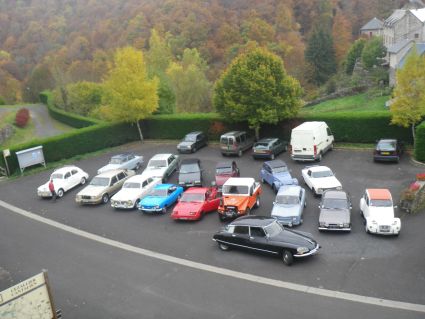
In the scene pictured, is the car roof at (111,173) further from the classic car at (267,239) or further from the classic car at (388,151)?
the classic car at (388,151)

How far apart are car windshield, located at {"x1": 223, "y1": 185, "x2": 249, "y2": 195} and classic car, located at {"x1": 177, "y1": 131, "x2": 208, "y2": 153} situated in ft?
41.0

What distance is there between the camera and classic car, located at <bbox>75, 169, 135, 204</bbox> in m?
26.1

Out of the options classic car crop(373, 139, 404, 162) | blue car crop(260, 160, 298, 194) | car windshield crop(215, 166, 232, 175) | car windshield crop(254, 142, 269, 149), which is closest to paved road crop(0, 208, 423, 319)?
car windshield crop(215, 166, 232, 175)

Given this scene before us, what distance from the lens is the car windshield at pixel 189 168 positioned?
92.7 ft

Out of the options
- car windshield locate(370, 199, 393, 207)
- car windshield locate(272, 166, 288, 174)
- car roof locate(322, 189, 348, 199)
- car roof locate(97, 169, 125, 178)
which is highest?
car roof locate(97, 169, 125, 178)

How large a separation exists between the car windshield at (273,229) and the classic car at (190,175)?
369 inches

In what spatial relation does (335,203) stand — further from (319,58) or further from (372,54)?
(319,58)

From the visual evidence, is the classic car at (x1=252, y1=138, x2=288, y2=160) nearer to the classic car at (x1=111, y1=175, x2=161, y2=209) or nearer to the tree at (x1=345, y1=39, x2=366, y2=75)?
the classic car at (x1=111, y1=175, x2=161, y2=209)

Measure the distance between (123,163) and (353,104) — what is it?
33030 millimetres

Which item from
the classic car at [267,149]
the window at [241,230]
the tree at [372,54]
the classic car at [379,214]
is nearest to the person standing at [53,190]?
the classic car at [267,149]

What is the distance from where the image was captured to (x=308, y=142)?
1186 inches

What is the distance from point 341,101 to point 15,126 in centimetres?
3989

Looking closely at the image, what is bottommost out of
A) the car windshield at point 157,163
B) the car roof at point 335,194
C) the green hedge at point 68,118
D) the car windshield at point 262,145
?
the car roof at point 335,194

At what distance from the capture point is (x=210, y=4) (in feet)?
354
